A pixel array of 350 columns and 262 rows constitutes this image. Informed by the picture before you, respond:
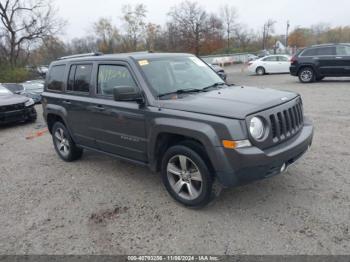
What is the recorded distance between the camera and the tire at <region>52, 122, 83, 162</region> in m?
5.74

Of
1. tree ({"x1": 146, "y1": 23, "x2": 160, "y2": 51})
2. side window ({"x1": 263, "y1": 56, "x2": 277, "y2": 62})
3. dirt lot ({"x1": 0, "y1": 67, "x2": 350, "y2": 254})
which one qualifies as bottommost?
dirt lot ({"x1": 0, "y1": 67, "x2": 350, "y2": 254})

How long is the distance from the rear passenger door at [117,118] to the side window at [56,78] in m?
1.17

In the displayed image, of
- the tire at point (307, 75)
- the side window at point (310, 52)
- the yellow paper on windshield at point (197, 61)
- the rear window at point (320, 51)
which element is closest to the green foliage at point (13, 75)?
the tire at point (307, 75)

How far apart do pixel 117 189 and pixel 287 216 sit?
236 centimetres

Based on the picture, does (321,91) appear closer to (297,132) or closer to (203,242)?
(297,132)

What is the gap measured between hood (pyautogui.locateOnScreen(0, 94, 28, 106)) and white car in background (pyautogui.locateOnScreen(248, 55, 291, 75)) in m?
17.4

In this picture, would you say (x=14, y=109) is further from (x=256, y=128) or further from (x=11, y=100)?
(x=256, y=128)

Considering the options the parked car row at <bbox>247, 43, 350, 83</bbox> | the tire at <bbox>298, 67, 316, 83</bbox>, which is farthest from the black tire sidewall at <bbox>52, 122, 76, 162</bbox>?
the tire at <bbox>298, 67, 316, 83</bbox>

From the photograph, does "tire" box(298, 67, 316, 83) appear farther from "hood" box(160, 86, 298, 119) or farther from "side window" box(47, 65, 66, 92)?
Answer: "side window" box(47, 65, 66, 92)

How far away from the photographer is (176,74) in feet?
14.5

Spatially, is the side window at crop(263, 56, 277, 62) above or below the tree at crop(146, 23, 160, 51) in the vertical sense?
below

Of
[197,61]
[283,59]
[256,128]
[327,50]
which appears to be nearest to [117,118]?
[197,61]

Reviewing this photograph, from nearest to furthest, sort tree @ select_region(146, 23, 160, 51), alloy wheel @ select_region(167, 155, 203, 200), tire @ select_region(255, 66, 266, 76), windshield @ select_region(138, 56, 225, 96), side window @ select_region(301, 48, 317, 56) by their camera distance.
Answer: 1. alloy wheel @ select_region(167, 155, 203, 200)
2. windshield @ select_region(138, 56, 225, 96)
3. side window @ select_region(301, 48, 317, 56)
4. tire @ select_region(255, 66, 266, 76)
5. tree @ select_region(146, 23, 160, 51)

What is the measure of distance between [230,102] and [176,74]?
118 centimetres
